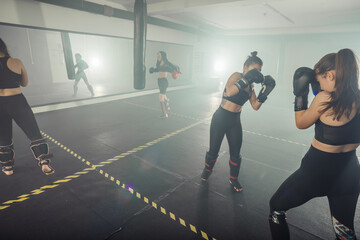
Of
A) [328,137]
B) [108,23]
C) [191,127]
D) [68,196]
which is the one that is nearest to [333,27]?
[191,127]

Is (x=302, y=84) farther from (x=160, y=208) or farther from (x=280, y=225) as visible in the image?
(x=160, y=208)

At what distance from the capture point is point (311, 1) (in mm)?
6949

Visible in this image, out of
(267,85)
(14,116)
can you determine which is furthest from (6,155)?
(267,85)

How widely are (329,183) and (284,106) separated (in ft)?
28.8

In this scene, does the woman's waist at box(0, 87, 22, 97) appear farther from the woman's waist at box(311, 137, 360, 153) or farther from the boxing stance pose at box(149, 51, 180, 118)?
the boxing stance pose at box(149, 51, 180, 118)

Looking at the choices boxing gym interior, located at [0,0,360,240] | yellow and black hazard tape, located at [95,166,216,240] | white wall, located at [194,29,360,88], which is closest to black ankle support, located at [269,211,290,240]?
boxing gym interior, located at [0,0,360,240]

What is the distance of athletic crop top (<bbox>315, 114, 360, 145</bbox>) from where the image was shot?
145cm

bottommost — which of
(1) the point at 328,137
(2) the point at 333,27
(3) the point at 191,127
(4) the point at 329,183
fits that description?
(3) the point at 191,127

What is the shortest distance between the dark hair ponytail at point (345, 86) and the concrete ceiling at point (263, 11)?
17.6 ft

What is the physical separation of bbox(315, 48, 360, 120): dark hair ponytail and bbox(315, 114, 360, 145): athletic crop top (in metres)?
0.08

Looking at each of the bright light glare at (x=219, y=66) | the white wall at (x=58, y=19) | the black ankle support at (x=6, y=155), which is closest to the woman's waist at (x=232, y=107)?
the black ankle support at (x=6, y=155)

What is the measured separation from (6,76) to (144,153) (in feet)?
8.27

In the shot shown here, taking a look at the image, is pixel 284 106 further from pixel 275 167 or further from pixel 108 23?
pixel 108 23

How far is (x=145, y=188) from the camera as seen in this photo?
10.1 feet
